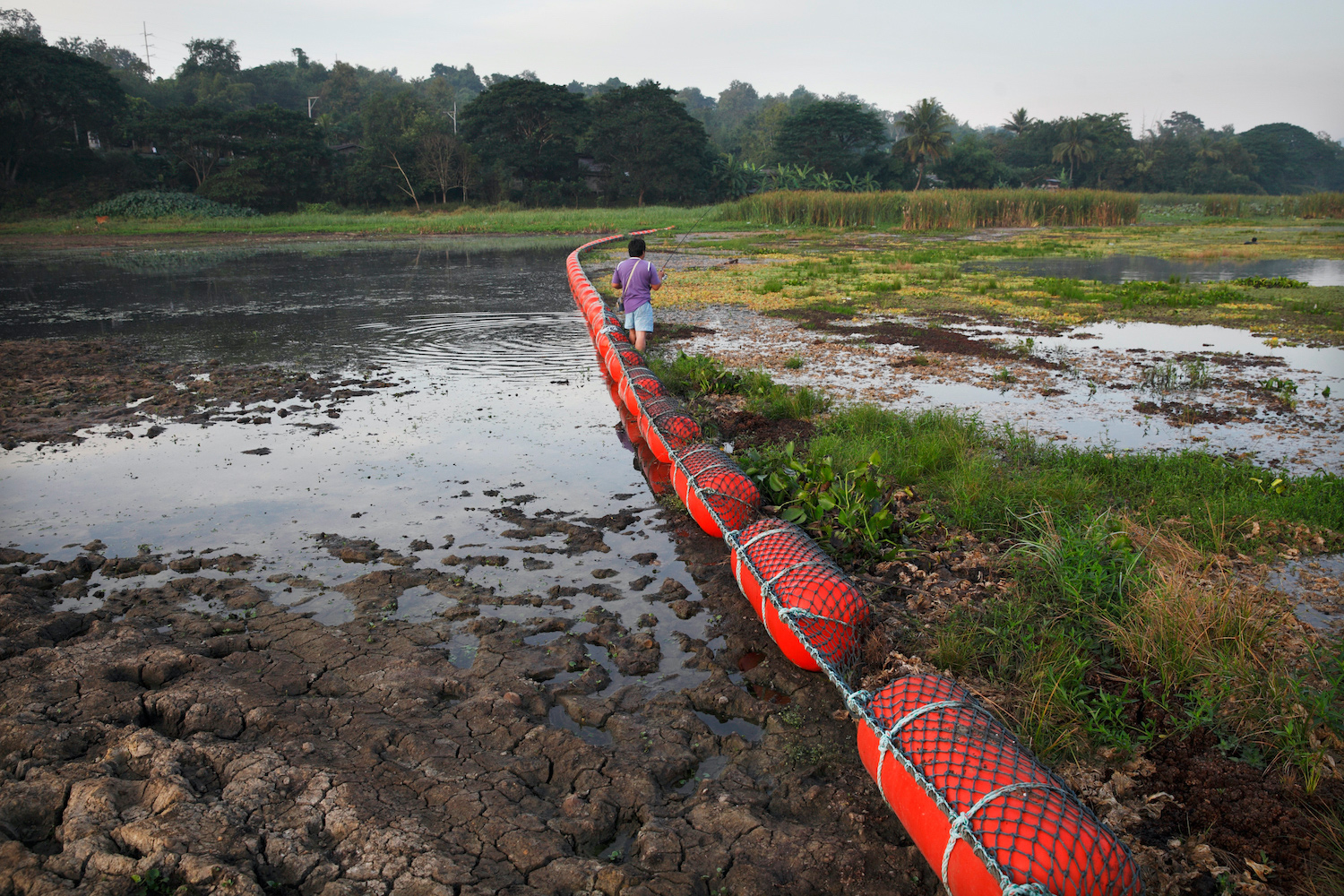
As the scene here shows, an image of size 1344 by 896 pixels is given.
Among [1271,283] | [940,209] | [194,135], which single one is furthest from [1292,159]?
[194,135]

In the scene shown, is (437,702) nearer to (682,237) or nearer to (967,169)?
(682,237)

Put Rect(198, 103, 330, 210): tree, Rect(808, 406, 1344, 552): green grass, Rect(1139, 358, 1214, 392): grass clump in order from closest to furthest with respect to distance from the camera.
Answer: Rect(808, 406, 1344, 552): green grass, Rect(1139, 358, 1214, 392): grass clump, Rect(198, 103, 330, 210): tree

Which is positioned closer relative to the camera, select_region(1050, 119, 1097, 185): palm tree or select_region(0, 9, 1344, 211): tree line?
select_region(0, 9, 1344, 211): tree line

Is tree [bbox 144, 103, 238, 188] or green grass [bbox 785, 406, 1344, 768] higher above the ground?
tree [bbox 144, 103, 238, 188]

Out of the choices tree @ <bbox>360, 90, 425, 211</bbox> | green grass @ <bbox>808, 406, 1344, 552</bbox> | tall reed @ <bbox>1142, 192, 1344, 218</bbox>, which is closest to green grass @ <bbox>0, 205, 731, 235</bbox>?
tree @ <bbox>360, 90, 425, 211</bbox>

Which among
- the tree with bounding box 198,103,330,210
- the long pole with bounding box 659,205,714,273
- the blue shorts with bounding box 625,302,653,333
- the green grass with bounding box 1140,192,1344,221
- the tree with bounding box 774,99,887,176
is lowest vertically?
the blue shorts with bounding box 625,302,653,333

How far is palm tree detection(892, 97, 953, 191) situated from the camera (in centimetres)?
6019

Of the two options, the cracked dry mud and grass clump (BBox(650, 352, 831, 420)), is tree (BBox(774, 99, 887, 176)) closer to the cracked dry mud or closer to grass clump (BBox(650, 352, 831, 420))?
grass clump (BBox(650, 352, 831, 420))

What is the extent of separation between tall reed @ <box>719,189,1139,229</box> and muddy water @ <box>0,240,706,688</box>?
23.9 meters

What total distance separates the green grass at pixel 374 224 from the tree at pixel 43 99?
6.18 m

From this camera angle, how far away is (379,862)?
230 centimetres

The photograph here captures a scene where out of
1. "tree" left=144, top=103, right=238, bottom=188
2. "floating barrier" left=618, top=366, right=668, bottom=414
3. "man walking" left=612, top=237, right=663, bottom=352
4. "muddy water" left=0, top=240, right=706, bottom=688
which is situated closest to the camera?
"muddy water" left=0, top=240, right=706, bottom=688

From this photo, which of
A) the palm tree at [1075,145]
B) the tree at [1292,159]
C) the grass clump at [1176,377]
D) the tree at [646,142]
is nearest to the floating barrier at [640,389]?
the grass clump at [1176,377]

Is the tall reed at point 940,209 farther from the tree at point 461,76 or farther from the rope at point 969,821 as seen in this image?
the tree at point 461,76
